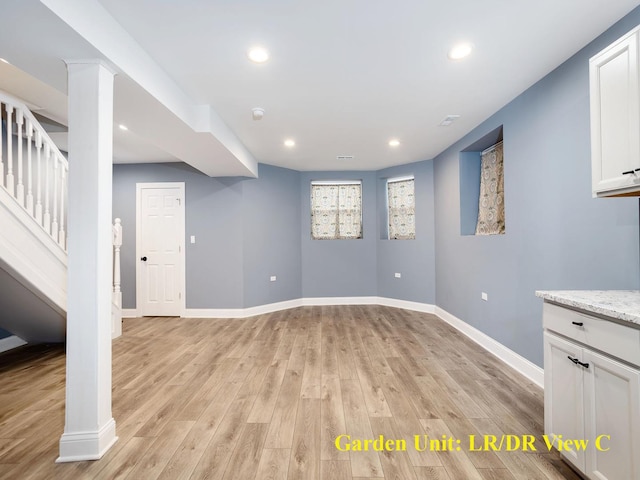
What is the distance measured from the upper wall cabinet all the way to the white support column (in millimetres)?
2830

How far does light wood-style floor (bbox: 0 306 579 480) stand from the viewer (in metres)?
1.72

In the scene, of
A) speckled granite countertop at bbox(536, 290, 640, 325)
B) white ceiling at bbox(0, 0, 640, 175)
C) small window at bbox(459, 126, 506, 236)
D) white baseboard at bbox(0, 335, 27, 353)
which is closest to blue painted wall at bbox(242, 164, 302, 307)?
white ceiling at bbox(0, 0, 640, 175)

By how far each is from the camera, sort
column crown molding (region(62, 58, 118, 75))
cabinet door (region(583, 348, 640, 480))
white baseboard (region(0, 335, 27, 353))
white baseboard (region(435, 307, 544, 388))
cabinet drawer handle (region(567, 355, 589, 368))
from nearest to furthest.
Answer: cabinet door (region(583, 348, 640, 480)) < cabinet drawer handle (region(567, 355, 589, 368)) < column crown molding (region(62, 58, 118, 75)) < white baseboard (region(435, 307, 544, 388)) < white baseboard (region(0, 335, 27, 353))

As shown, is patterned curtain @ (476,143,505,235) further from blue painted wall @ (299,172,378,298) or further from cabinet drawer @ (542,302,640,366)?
blue painted wall @ (299,172,378,298)

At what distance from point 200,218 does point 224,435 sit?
12.7 feet

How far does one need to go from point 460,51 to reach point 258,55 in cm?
143

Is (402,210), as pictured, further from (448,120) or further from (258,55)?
(258,55)

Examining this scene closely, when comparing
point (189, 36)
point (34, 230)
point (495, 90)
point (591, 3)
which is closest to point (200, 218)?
point (34, 230)

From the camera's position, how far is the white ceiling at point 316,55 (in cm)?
180

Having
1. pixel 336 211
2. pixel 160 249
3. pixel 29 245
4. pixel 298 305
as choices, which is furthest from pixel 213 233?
pixel 29 245

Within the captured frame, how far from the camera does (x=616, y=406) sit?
1357 millimetres

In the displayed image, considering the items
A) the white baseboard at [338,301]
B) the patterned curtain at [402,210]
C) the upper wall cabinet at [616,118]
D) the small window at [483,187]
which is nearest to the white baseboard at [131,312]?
the white baseboard at [338,301]

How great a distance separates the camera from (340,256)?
6090 millimetres

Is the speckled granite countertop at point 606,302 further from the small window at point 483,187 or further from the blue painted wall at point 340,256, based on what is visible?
the blue painted wall at point 340,256
